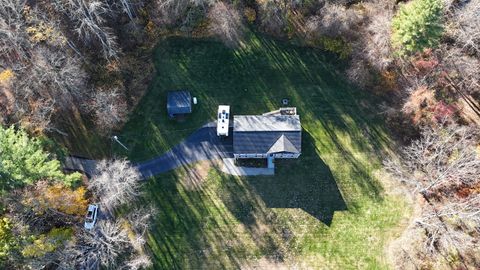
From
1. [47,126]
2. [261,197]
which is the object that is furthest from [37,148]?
[261,197]

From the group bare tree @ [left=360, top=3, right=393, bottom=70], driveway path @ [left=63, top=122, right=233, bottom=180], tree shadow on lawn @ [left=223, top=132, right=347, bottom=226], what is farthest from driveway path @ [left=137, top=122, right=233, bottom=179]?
bare tree @ [left=360, top=3, right=393, bottom=70]

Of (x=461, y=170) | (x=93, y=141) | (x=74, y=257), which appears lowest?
(x=74, y=257)

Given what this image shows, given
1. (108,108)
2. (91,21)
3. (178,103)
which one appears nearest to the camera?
(91,21)

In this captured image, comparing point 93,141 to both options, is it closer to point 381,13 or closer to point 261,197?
point 261,197

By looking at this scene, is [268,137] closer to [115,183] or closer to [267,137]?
Result: [267,137]

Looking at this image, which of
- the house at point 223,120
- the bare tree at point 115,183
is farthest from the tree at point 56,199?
the house at point 223,120

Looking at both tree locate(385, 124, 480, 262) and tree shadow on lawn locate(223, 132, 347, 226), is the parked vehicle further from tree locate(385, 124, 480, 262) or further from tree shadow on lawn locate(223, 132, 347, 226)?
tree locate(385, 124, 480, 262)

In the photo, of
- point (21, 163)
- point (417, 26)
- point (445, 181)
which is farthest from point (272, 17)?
point (21, 163)
